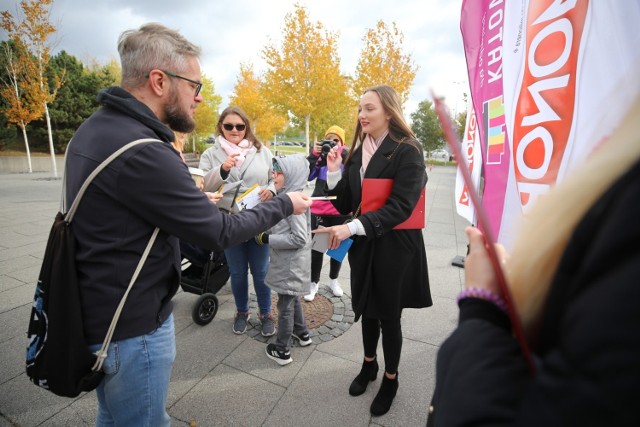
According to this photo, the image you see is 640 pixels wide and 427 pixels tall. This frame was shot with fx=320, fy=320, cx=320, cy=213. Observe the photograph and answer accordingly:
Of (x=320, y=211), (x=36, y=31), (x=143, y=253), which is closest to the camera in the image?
(x=143, y=253)

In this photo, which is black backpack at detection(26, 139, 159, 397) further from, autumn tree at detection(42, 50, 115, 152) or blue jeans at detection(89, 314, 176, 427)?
autumn tree at detection(42, 50, 115, 152)

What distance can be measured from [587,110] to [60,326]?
2.48 m

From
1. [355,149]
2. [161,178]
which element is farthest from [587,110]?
[161,178]

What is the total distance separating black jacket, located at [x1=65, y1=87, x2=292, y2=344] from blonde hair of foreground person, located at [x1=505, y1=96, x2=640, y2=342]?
1213 millimetres

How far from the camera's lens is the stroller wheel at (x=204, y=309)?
332 centimetres


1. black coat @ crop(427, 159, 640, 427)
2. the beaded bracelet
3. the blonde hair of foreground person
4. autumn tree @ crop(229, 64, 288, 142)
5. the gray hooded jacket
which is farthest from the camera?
autumn tree @ crop(229, 64, 288, 142)

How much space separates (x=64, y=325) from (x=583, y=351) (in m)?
1.70

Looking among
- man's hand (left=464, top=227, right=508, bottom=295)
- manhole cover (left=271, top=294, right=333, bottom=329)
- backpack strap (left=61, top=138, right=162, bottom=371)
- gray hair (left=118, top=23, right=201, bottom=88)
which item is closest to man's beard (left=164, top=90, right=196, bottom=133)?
gray hair (left=118, top=23, right=201, bottom=88)

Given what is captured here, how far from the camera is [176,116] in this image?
1590mm

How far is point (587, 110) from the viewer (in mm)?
1459

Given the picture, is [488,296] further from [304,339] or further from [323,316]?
[323,316]

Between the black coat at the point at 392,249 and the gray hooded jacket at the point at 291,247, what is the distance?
0.58m

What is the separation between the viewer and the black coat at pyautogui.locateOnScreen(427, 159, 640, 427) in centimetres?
43

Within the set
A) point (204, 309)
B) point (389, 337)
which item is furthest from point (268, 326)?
point (389, 337)
